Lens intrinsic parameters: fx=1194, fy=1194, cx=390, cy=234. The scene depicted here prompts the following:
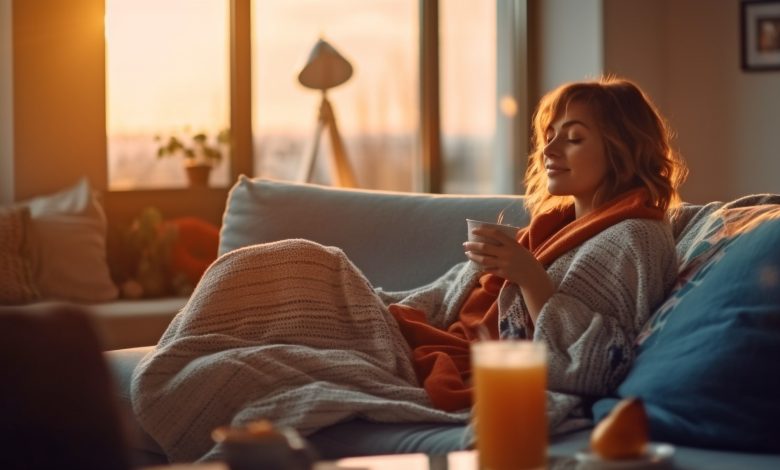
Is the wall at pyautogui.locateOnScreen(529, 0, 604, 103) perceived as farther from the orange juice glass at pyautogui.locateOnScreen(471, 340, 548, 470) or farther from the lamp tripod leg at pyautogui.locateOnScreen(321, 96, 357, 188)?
the orange juice glass at pyautogui.locateOnScreen(471, 340, 548, 470)

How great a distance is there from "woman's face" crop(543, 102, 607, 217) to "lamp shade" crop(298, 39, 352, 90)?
2.68m

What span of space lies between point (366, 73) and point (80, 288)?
5.97ft

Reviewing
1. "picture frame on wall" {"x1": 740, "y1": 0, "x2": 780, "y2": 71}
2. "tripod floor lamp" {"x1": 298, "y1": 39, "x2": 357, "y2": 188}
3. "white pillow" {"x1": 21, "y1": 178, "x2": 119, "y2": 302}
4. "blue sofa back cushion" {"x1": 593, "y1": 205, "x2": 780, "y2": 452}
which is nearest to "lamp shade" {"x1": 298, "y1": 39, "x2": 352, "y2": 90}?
"tripod floor lamp" {"x1": 298, "y1": 39, "x2": 357, "y2": 188}

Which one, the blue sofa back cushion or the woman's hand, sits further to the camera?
the woman's hand

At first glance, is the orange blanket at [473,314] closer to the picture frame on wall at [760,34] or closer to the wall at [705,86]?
the wall at [705,86]

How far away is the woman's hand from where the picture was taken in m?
2.14

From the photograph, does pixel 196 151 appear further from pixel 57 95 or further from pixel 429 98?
pixel 429 98

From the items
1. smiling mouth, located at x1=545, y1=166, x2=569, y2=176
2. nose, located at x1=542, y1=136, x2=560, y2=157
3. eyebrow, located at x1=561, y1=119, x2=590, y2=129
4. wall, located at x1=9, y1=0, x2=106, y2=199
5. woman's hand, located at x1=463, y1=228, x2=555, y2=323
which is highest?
wall, located at x1=9, y1=0, x2=106, y2=199

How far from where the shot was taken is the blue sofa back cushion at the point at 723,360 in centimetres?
170

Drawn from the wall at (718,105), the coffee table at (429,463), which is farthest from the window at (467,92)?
the coffee table at (429,463)

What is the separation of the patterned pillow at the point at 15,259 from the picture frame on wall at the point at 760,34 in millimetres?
3309

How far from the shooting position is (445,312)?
250 centimetres

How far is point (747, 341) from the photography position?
174cm

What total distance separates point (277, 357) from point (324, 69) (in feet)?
9.82
